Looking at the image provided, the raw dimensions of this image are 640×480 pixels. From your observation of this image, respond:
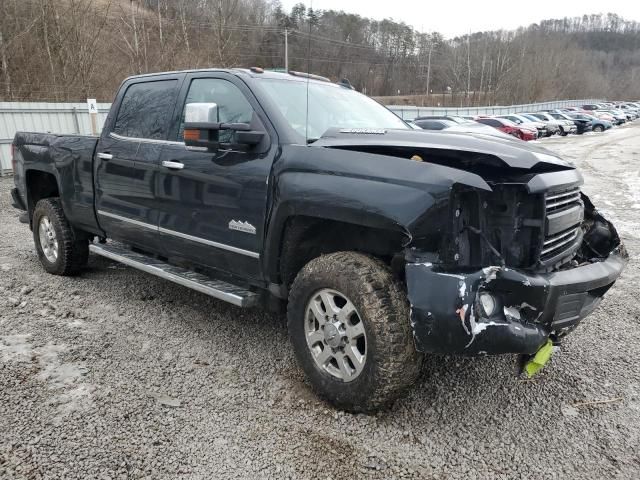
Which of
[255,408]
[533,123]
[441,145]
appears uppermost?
[441,145]

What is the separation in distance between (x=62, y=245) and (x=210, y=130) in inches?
107


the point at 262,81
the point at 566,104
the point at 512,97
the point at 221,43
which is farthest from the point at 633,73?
the point at 262,81

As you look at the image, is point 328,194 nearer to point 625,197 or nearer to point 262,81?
point 262,81

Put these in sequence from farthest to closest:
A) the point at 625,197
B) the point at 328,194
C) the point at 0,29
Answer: the point at 0,29 → the point at 625,197 → the point at 328,194

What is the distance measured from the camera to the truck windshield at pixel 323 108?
3.38 metres

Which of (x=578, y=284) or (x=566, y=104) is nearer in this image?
(x=578, y=284)

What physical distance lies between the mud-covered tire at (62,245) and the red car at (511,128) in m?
23.1

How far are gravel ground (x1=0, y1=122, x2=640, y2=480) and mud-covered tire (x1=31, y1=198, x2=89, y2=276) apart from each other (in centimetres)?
74

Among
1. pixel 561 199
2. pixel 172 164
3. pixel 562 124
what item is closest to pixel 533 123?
pixel 562 124

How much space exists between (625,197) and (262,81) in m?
8.37

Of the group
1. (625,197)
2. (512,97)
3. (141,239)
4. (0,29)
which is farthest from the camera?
(512,97)

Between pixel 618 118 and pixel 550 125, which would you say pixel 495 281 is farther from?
pixel 618 118

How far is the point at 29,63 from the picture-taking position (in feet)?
62.2

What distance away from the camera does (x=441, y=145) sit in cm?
268
